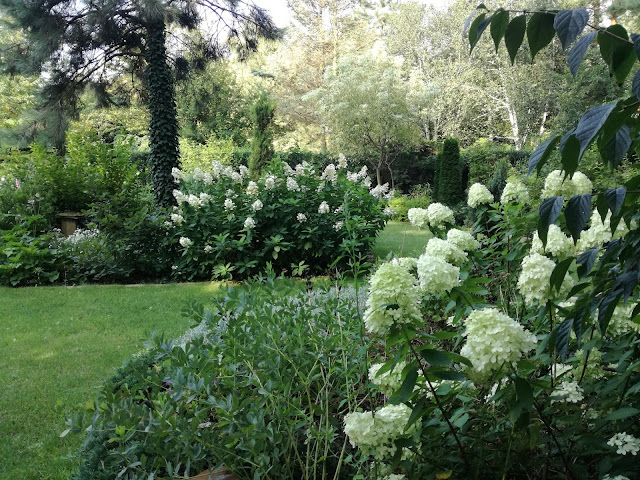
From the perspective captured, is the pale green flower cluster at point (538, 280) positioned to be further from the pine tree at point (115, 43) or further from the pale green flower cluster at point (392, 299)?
the pine tree at point (115, 43)

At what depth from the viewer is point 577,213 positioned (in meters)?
0.75

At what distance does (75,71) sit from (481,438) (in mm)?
10219

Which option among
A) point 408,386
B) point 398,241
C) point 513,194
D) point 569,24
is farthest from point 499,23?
point 398,241

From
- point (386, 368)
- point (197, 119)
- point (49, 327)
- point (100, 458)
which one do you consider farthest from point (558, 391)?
point (197, 119)

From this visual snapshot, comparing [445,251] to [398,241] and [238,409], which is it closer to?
[238,409]

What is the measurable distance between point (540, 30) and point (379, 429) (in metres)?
0.88

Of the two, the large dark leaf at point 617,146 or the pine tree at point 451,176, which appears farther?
the pine tree at point 451,176

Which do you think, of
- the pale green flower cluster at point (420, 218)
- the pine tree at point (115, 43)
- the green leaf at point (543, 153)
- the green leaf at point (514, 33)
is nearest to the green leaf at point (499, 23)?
the green leaf at point (514, 33)

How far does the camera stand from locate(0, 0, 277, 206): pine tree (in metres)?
7.63

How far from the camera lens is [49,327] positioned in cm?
432

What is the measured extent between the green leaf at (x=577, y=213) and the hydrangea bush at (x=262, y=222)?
4.89 metres

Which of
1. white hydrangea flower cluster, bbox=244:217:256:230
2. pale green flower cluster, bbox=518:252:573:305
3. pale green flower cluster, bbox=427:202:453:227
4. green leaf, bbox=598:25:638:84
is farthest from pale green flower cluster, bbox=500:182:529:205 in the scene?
white hydrangea flower cluster, bbox=244:217:256:230

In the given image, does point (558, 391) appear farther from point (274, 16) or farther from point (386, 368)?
point (274, 16)

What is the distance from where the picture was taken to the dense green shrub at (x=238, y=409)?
4.60ft
